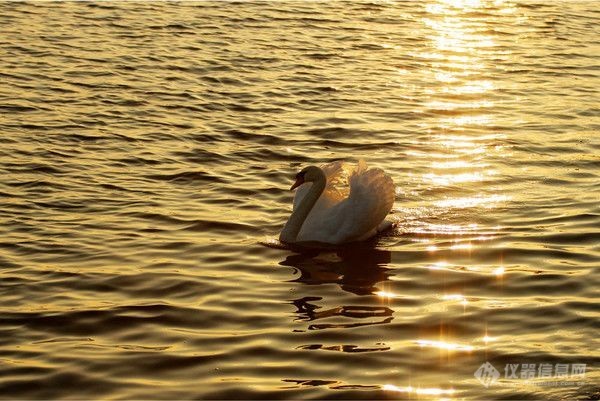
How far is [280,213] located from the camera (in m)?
13.6

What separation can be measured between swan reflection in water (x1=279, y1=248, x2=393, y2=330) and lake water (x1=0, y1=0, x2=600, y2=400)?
0.03m

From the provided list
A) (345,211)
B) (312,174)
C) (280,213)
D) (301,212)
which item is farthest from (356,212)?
(280,213)

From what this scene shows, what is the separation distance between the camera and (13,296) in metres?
10.6

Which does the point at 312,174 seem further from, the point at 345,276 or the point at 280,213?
the point at 345,276

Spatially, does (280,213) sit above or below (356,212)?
below

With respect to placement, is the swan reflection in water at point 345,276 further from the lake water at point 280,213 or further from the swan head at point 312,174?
the swan head at point 312,174

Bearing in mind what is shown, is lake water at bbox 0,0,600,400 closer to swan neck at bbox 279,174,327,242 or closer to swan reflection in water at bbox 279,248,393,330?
swan reflection in water at bbox 279,248,393,330

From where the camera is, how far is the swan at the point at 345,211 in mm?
12586

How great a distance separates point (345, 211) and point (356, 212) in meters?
0.19

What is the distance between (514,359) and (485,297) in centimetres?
158

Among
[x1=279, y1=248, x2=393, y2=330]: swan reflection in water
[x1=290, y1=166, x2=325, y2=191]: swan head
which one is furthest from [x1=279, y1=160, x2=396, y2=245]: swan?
[x1=279, y1=248, x2=393, y2=330]: swan reflection in water

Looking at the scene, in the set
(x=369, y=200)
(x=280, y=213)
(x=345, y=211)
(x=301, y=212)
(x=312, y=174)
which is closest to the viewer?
(x=369, y=200)

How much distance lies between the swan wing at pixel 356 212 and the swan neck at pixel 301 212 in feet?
0.21

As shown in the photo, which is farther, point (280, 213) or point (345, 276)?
point (280, 213)
